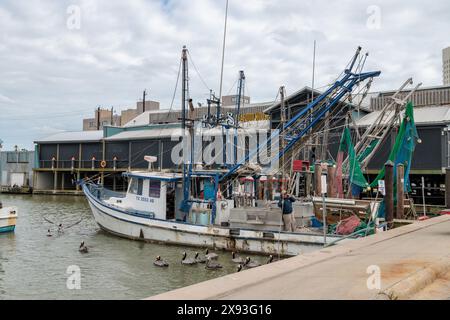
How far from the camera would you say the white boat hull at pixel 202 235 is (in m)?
17.2

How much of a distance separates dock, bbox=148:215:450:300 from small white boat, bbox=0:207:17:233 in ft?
61.4

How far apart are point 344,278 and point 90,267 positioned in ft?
37.3

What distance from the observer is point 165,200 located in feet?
68.3

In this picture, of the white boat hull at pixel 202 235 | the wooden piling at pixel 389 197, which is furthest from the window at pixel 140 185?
the wooden piling at pixel 389 197

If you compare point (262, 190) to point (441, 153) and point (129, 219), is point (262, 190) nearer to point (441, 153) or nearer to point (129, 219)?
point (129, 219)

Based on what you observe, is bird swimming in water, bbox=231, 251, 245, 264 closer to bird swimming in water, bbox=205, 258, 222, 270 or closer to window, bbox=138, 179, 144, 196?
bird swimming in water, bbox=205, 258, 222, 270

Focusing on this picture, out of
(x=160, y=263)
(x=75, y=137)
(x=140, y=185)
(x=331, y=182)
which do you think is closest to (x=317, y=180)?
(x=331, y=182)

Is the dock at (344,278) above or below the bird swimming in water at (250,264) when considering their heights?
above

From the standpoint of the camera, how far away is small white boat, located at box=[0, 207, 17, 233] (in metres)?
23.0

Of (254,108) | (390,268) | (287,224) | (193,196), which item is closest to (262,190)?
(193,196)

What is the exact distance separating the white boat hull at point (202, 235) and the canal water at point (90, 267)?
0.39m

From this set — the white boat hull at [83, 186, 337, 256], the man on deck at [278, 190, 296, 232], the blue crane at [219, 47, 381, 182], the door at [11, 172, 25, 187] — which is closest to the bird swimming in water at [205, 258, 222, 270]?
the white boat hull at [83, 186, 337, 256]

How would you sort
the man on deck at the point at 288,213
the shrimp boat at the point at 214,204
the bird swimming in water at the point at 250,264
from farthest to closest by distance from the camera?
the shrimp boat at the point at 214,204
the man on deck at the point at 288,213
the bird swimming in water at the point at 250,264

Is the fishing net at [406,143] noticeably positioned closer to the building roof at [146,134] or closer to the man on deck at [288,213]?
the man on deck at [288,213]
